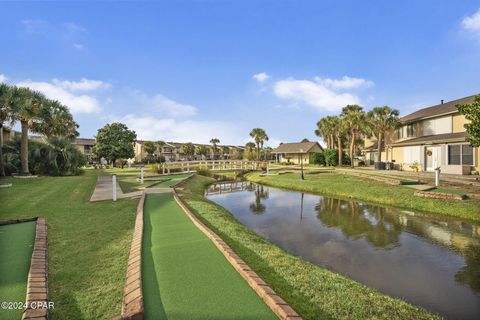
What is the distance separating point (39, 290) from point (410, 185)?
64.7 ft

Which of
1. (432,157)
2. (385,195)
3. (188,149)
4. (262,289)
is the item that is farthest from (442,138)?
(188,149)

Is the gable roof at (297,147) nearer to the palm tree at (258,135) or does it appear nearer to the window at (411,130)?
the palm tree at (258,135)

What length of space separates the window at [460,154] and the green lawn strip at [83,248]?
961 inches

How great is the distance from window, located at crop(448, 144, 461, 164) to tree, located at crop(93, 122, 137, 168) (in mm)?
49492

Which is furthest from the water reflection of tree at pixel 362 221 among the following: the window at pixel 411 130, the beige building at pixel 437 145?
the window at pixel 411 130

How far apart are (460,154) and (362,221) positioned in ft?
50.5

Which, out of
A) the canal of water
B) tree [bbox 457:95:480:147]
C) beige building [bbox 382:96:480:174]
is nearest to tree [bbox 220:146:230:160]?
beige building [bbox 382:96:480:174]

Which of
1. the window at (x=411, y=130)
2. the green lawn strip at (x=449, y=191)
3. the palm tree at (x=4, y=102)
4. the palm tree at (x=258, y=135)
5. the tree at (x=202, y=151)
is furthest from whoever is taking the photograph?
the tree at (x=202, y=151)

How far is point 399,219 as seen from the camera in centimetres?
1250

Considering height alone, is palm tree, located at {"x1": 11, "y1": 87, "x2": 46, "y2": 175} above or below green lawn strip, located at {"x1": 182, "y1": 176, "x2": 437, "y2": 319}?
above

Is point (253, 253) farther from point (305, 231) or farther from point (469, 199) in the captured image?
point (469, 199)

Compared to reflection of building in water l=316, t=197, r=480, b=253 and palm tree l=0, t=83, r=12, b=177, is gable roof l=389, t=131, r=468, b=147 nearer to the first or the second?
reflection of building in water l=316, t=197, r=480, b=253

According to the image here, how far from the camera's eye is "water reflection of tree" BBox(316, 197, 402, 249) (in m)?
9.99

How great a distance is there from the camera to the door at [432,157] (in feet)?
77.3
